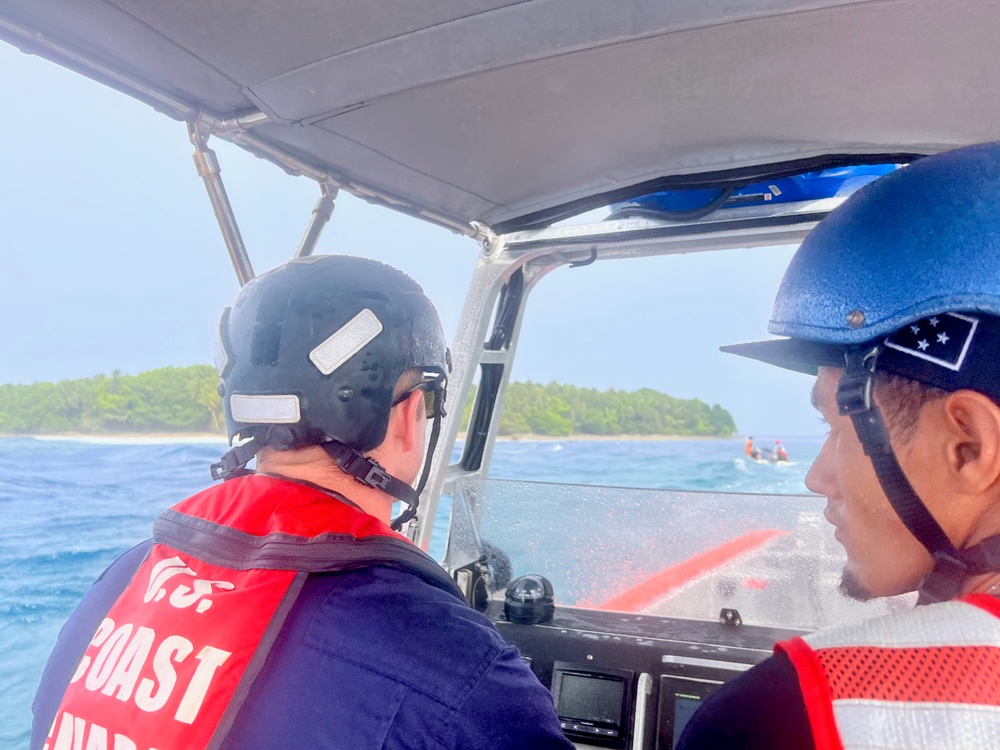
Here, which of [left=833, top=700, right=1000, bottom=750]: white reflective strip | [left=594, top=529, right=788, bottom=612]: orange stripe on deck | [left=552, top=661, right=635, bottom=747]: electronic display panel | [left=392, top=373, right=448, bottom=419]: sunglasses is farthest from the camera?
[left=594, top=529, right=788, bottom=612]: orange stripe on deck

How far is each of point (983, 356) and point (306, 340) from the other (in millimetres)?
1273

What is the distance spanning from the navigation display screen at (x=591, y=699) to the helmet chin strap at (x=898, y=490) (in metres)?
1.51

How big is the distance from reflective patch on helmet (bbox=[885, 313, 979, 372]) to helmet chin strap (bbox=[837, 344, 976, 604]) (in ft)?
0.16

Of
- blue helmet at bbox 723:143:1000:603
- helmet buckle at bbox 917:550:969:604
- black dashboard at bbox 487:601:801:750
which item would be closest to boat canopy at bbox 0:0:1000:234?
blue helmet at bbox 723:143:1000:603

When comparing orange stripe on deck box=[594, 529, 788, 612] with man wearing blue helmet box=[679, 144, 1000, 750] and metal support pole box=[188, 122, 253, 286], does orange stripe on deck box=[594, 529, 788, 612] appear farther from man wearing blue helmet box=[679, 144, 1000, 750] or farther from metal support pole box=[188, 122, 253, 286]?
metal support pole box=[188, 122, 253, 286]

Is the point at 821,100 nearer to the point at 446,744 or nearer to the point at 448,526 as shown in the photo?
the point at 446,744

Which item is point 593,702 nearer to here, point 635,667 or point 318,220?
point 635,667

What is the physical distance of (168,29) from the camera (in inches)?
57.4

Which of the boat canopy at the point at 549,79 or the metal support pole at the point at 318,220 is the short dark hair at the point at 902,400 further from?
the metal support pole at the point at 318,220

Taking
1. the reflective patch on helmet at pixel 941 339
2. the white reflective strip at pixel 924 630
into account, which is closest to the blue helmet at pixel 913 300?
the reflective patch on helmet at pixel 941 339

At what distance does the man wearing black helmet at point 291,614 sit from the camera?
1.08m

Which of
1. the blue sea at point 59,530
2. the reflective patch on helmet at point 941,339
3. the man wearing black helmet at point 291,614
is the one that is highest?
the reflective patch on helmet at point 941,339

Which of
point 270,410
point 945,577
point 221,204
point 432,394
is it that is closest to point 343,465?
point 270,410

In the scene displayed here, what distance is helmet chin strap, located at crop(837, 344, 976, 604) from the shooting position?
0.88 m
